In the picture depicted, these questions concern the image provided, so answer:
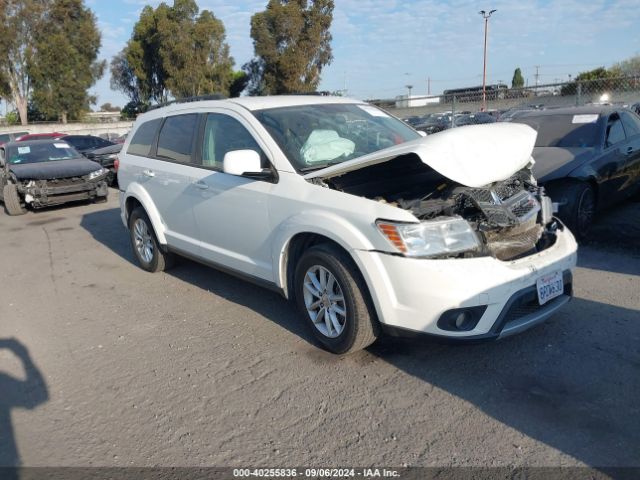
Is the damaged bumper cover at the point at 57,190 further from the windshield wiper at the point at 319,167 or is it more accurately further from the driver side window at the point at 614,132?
the driver side window at the point at 614,132

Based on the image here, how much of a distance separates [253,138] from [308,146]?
1.48 feet

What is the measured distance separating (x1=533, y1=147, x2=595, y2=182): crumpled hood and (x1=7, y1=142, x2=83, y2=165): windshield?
10.0m

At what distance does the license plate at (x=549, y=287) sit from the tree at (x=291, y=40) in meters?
43.9

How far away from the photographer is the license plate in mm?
3543

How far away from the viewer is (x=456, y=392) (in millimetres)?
3389

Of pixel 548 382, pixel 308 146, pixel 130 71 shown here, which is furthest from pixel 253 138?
pixel 130 71

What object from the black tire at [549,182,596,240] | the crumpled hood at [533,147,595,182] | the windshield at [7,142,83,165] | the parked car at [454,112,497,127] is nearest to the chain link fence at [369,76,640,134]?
the parked car at [454,112,497,127]

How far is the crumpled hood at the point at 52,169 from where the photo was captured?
11.0m

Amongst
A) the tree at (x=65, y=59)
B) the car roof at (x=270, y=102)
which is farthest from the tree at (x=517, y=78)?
the car roof at (x=270, y=102)

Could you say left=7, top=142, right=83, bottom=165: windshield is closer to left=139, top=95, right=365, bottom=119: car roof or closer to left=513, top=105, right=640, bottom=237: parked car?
left=139, top=95, right=365, bottom=119: car roof

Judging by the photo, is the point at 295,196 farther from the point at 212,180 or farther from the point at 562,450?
the point at 562,450

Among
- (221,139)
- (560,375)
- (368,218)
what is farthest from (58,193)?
(560,375)

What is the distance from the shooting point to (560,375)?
11.4ft

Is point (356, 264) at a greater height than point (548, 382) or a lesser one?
greater
